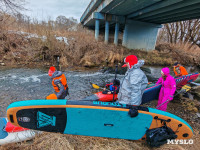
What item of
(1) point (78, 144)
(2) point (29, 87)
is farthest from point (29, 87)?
(1) point (78, 144)

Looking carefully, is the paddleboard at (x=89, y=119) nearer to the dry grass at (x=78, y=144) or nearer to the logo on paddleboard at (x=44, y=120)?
the logo on paddleboard at (x=44, y=120)

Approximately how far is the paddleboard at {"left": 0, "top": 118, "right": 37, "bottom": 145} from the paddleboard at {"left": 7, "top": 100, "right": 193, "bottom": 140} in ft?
0.87

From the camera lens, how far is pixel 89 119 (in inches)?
91.7

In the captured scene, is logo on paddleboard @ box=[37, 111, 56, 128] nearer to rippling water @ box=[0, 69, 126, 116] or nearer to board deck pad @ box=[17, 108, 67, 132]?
board deck pad @ box=[17, 108, 67, 132]

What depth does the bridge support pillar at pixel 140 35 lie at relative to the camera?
45.5 feet

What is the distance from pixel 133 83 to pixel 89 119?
3.83ft

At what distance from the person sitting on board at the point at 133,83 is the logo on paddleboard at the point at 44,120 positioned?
1.55 m

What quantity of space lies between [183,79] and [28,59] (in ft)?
35.6

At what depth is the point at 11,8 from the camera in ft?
20.6

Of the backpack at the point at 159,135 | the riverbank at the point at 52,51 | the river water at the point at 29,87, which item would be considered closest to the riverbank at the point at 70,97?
the river water at the point at 29,87

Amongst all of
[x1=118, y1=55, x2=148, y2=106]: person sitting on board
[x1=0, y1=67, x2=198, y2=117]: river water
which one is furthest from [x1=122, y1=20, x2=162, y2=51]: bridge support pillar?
[x1=118, y1=55, x2=148, y2=106]: person sitting on board

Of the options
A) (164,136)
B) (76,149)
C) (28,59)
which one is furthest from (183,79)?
(28,59)

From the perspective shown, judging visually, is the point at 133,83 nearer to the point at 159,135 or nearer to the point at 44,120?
the point at 159,135

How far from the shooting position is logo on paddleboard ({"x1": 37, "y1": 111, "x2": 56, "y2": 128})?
222 centimetres
